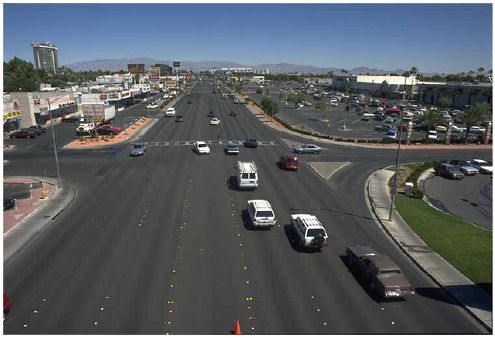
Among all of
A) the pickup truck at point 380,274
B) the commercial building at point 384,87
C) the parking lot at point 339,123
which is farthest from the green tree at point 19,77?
the pickup truck at point 380,274

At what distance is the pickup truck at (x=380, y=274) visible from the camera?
1922 cm

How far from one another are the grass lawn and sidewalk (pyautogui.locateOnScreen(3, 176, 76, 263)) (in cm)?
2803

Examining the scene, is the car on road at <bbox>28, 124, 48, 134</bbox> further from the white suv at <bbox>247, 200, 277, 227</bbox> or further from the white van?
the white suv at <bbox>247, 200, 277, 227</bbox>

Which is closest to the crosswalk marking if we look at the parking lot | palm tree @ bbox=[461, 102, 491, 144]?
the parking lot

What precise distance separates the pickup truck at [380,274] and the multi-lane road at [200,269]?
62cm

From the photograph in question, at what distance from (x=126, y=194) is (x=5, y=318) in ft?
60.5

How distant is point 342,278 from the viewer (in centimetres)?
2166

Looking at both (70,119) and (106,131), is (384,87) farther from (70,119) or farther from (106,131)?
(106,131)

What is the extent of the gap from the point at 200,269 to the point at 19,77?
14643 cm

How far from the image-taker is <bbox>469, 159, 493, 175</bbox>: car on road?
46156 mm

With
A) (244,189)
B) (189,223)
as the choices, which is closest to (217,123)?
(244,189)

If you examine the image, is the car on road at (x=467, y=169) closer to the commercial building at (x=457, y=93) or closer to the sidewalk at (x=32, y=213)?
the sidewalk at (x=32, y=213)

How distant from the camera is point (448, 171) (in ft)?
145

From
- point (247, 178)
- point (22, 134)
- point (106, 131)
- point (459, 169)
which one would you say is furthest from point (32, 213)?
point (459, 169)
